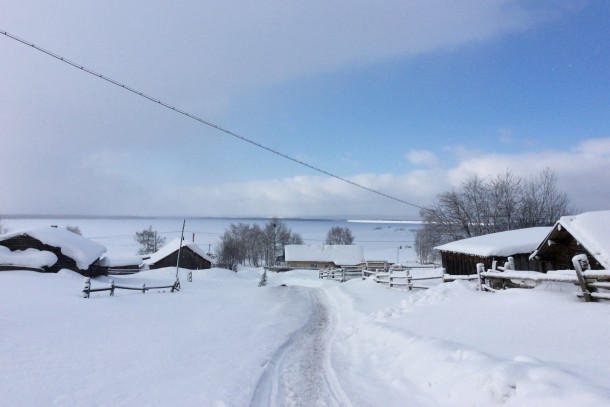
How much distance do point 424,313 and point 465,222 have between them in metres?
30.5

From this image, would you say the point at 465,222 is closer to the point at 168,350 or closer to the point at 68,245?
the point at 168,350

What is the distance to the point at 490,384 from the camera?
16.7 feet

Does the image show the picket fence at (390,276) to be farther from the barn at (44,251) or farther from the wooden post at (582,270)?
the barn at (44,251)

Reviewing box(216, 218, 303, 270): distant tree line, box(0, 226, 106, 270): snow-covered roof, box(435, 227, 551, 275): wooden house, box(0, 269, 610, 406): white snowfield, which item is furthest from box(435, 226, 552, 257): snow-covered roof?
box(216, 218, 303, 270): distant tree line

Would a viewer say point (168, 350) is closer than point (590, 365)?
No

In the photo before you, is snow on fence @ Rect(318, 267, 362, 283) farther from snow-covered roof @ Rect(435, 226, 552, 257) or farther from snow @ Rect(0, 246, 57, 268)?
snow @ Rect(0, 246, 57, 268)

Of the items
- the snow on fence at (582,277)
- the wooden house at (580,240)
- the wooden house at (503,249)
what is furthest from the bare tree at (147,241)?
the snow on fence at (582,277)

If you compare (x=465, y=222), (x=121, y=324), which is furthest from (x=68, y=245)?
(x=465, y=222)

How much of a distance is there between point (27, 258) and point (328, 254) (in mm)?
52901

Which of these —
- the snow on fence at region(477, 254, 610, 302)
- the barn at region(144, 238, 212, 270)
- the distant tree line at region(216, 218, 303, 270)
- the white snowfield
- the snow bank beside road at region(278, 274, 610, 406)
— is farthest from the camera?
the distant tree line at region(216, 218, 303, 270)

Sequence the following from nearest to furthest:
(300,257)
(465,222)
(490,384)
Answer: (490,384), (465,222), (300,257)

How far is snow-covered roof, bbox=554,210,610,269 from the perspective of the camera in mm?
9242

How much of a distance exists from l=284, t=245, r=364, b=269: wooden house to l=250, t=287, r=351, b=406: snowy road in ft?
198

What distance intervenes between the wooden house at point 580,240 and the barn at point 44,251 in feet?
119
